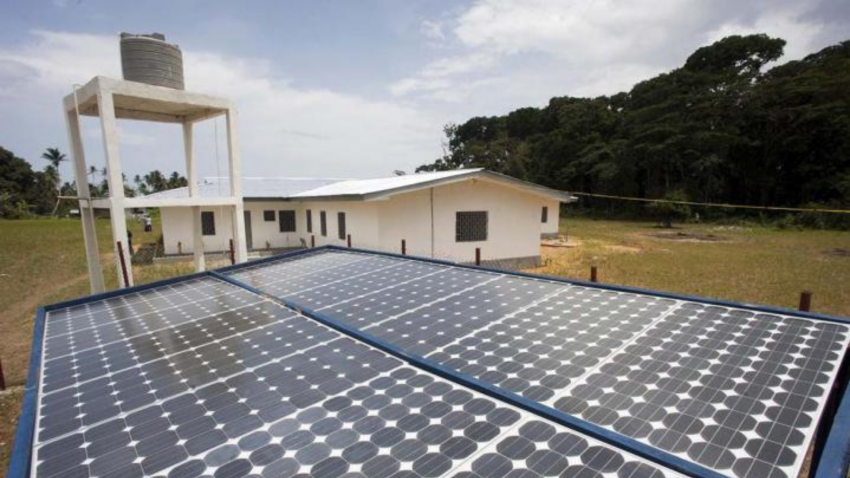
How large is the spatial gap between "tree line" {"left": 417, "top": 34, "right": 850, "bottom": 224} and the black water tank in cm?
3815

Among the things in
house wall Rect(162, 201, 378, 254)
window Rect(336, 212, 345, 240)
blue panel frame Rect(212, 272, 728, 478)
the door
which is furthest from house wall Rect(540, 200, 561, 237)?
blue panel frame Rect(212, 272, 728, 478)

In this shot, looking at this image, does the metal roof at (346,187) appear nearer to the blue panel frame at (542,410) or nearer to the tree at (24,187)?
the blue panel frame at (542,410)

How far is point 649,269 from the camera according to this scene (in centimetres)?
1686

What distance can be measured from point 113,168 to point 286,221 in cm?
1388

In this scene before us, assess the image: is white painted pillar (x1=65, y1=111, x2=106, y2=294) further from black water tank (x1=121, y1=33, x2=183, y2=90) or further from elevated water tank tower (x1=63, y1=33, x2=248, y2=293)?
black water tank (x1=121, y1=33, x2=183, y2=90)

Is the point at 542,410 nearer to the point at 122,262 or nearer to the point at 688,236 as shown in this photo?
the point at 122,262

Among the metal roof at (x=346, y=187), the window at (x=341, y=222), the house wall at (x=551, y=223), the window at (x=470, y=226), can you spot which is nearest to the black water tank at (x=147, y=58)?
the metal roof at (x=346, y=187)

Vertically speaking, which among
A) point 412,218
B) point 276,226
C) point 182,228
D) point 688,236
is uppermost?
point 412,218

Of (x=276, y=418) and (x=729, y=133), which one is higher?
(x=729, y=133)

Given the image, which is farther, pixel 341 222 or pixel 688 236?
pixel 688 236

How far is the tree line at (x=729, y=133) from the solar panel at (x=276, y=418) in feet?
129

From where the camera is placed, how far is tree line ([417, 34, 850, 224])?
3469cm

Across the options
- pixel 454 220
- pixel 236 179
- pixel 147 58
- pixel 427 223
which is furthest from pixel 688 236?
pixel 147 58

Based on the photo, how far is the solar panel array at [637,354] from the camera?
2.36 metres
